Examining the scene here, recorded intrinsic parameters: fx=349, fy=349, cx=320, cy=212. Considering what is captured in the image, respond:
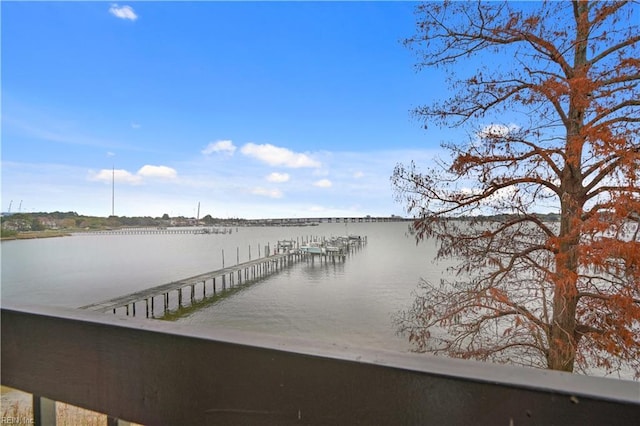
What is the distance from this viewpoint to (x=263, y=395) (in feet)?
2.21

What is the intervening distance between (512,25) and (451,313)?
4650 millimetres

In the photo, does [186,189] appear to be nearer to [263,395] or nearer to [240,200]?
[240,200]

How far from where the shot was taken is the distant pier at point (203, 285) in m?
18.1

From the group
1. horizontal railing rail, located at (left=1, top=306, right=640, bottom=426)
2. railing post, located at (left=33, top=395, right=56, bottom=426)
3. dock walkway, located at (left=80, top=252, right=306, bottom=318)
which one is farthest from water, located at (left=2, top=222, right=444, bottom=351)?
horizontal railing rail, located at (left=1, top=306, right=640, bottom=426)

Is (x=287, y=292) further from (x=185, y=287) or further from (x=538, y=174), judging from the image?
(x=538, y=174)

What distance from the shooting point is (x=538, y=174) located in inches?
214

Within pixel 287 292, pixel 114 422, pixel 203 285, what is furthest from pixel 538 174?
pixel 203 285

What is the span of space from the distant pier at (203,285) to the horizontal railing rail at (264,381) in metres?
7.81

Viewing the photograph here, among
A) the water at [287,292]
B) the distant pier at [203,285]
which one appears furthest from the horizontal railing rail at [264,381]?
the water at [287,292]

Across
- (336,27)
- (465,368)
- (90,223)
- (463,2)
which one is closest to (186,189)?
(90,223)

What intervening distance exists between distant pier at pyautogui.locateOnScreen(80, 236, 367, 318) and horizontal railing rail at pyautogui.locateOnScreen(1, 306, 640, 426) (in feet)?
25.6

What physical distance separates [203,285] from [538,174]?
2433cm

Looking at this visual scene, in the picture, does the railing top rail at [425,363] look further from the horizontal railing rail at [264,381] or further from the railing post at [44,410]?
the railing post at [44,410]

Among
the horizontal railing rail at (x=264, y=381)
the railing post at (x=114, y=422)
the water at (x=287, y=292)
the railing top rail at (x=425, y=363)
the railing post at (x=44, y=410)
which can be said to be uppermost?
the railing top rail at (x=425, y=363)
